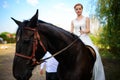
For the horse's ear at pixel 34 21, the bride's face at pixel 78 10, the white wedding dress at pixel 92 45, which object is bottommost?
the white wedding dress at pixel 92 45

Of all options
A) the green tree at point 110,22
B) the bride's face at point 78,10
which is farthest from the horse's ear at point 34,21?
the green tree at point 110,22

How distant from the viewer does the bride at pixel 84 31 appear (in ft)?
16.4

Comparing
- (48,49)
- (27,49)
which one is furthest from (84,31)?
(27,49)

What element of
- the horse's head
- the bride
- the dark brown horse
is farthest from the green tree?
the horse's head

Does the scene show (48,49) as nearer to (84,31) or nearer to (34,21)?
(34,21)

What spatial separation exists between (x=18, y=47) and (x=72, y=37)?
1112mm

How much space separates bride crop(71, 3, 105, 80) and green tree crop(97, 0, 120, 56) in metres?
5.66

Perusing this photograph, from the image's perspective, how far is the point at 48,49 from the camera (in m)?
4.34

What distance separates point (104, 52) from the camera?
38.2 ft

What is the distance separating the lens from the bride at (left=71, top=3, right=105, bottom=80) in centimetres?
500

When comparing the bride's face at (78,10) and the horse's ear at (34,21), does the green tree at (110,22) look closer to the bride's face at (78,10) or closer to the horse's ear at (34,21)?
the bride's face at (78,10)

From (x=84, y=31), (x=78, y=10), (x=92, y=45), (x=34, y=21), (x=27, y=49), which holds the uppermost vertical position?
(x=78, y=10)

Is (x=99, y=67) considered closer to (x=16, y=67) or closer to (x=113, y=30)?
(x=16, y=67)

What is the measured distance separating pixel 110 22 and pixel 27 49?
8.23 metres
